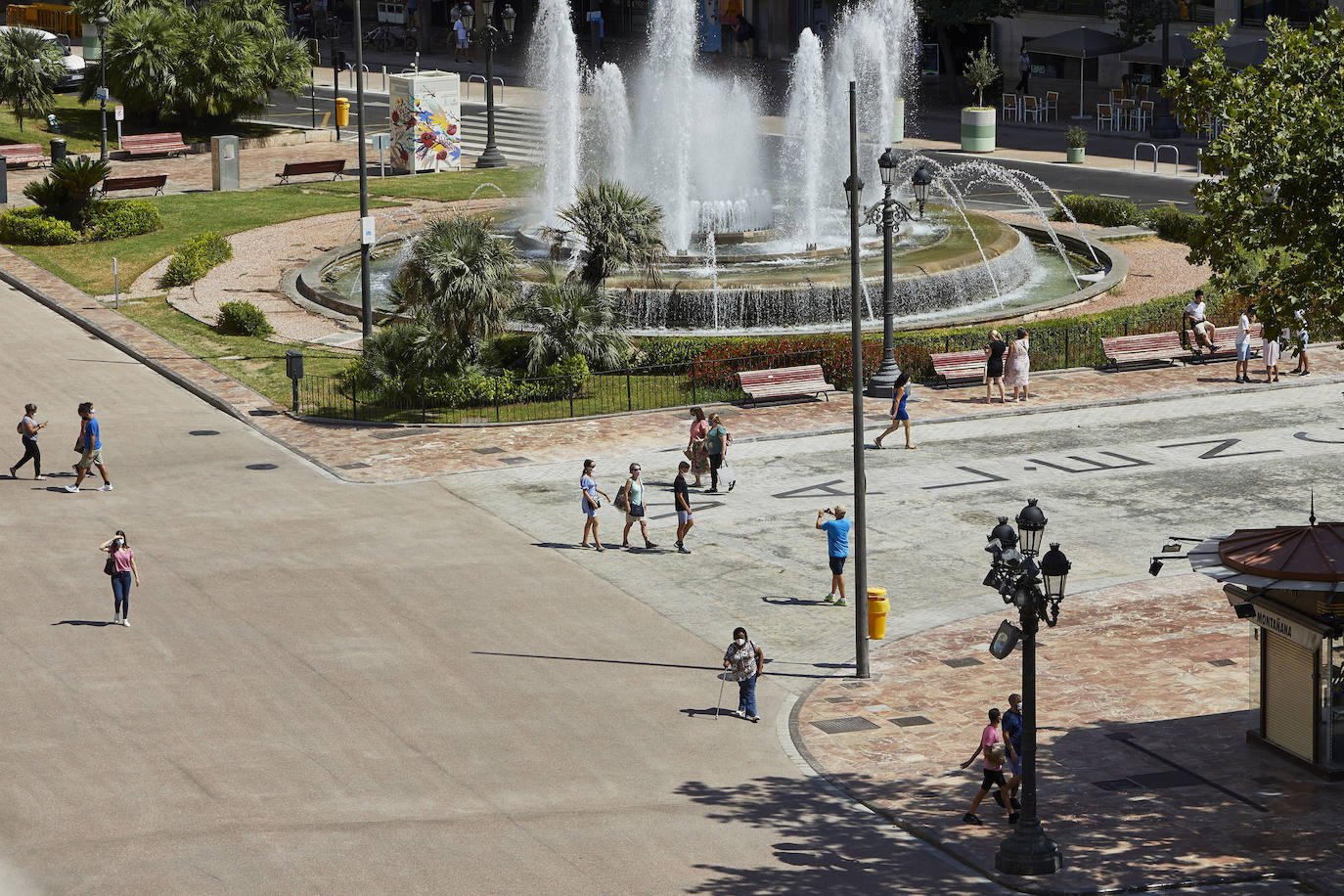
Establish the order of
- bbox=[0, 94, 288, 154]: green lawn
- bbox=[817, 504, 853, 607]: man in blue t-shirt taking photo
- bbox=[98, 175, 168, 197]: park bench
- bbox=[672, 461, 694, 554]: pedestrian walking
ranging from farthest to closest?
bbox=[0, 94, 288, 154]: green lawn, bbox=[98, 175, 168, 197]: park bench, bbox=[672, 461, 694, 554]: pedestrian walking, bbox=[817, 504, 853, 607]: man in blue t-shirt taking photo

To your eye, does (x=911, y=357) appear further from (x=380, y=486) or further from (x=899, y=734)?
(x=899, y=734)

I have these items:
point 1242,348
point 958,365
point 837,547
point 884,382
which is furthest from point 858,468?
point 1242,348

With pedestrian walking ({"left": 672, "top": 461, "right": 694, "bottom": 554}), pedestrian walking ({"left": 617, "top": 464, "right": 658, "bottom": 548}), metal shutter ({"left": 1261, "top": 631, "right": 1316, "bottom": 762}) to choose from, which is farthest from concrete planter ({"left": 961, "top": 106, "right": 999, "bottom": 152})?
metal shutter ({"left": 1261, "top": 631, "right": 1316, "bottom": 762})

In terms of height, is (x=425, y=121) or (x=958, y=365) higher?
(x=425, y=121)

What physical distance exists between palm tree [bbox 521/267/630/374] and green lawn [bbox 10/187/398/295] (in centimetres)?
1368

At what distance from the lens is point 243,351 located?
127 feet

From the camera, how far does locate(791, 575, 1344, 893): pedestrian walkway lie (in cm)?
1786

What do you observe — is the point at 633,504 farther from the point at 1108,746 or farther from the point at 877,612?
the point at 1108,746

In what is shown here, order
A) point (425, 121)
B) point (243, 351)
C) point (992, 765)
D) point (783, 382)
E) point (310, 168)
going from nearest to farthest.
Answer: point (992, 765), point (783, 382), point (243, 351), point (310, 168), point (425, 121)

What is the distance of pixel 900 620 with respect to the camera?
24.3m

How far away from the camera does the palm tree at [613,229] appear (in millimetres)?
35375

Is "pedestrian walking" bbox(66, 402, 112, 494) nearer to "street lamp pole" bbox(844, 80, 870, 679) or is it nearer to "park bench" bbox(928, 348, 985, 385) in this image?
"street lamp pole" bbox(844, 80, 870, 679)

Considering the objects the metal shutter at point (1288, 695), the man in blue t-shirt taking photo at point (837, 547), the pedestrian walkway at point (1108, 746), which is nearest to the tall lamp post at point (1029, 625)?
the pedestrian walkway at point (1108, 746)

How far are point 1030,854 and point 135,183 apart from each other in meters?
42.1
